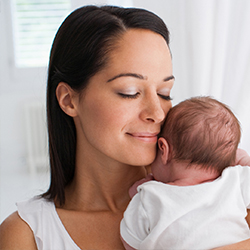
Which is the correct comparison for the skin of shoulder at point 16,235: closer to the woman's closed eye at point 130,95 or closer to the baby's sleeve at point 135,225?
the baby's sleeve at point 135,225

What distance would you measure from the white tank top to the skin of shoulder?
0.07ft

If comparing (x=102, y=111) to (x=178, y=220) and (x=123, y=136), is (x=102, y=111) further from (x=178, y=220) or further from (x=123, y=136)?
(x=178, y=220)

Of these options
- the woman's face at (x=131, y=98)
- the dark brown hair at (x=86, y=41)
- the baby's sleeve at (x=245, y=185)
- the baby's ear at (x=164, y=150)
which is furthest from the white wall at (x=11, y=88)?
the baby's sleeve at (x=245, y=185)

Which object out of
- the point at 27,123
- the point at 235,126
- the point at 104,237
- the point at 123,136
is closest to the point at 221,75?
the point at 235,126

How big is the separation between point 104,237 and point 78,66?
0.77 metres

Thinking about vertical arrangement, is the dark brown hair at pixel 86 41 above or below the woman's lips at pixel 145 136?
above

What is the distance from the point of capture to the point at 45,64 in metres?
3.79

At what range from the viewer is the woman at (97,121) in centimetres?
147

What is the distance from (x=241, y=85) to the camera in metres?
2.30

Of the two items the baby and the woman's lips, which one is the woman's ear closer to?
the woman's lips

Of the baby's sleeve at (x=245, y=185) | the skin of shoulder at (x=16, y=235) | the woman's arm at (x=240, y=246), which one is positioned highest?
the baby's sleeve at (x=245, y=185)

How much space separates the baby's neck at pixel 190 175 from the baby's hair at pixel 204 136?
0.02m

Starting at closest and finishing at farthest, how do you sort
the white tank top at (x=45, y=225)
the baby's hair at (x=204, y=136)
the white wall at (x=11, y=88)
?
the baby's hair at (x=204, y=136), the white tank top at (x=45, y=225), the white wall at (x=11, y=88)

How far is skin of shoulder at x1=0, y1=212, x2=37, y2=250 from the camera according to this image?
1.61 m
